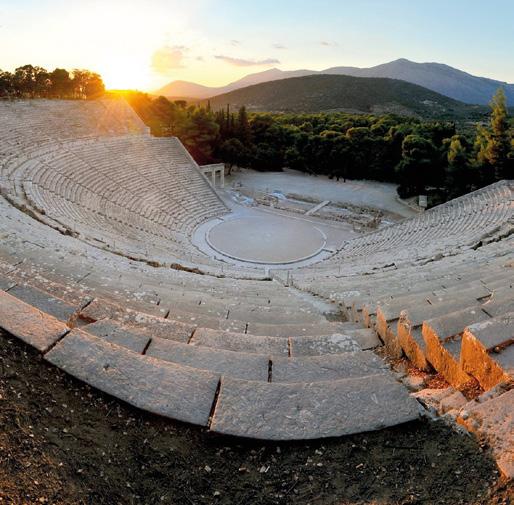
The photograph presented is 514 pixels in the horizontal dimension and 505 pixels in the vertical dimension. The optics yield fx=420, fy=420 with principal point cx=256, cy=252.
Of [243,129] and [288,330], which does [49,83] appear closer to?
[243,129]

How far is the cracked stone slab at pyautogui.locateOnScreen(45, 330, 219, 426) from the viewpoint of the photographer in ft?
8.57

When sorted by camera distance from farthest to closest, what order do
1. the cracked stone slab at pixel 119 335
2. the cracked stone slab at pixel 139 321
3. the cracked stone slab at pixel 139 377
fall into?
the cracked stone slab at pixel 139 321 → the cracked stone slab at pixel 119 335 → the cracked stone slab at pixel 139 377

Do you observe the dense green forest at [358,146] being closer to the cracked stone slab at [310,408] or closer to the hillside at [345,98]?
the cracked stone slab at [310,408]

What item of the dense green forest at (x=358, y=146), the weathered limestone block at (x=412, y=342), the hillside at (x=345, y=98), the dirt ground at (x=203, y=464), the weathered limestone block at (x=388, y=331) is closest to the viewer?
the dirt ground at (x=203, y=464)

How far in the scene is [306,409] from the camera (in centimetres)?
259

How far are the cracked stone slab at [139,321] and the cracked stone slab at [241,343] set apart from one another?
0.48ft

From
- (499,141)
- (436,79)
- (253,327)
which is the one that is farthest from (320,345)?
(436,79)

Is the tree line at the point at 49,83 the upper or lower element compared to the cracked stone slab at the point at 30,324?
upper

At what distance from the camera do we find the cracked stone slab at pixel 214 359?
10.3ft

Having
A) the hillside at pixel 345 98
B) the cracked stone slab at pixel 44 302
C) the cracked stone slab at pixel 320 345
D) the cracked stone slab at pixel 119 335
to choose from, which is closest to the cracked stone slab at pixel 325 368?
the cracked stone slab at pixel 320 345

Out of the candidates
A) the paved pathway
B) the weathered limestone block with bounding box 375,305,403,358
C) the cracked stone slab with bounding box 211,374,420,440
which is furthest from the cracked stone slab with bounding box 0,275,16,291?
the paved pathway

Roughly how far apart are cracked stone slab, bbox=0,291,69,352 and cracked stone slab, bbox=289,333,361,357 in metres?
1.95

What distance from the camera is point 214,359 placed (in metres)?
3.29

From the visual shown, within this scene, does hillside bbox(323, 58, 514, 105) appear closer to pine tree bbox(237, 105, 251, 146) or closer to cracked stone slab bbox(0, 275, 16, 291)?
pine tree bbox(237, 105, 251, 146)
